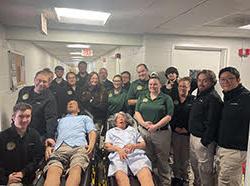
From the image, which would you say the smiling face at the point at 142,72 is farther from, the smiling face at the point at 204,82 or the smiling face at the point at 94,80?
the smiling face at the point at 204,82

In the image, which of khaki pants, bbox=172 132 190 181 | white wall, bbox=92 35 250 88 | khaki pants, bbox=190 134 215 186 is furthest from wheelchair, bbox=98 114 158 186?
white wall, bbox=92 35 250 88

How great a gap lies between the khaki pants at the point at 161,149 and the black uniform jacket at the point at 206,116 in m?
0.39

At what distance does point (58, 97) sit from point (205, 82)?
6.94 feet

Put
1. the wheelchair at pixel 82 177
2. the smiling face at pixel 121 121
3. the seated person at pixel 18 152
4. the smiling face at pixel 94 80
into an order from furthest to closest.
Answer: the smiling face at pixel 94 80 → the smiling face at pixel 121 121 → the wheelchair at pixel 82 177 → the seated person at pixel 18 152

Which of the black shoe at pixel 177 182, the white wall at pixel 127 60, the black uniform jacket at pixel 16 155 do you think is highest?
the white wall at pixel 127 60

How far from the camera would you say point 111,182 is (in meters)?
2.28

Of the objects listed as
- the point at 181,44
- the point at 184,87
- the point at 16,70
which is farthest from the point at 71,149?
the point at 181,44

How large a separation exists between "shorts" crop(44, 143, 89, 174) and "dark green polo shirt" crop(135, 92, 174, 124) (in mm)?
853

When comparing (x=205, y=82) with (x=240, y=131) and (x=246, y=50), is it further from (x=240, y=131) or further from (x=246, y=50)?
(x=246, y=50)

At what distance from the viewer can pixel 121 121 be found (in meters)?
2.84

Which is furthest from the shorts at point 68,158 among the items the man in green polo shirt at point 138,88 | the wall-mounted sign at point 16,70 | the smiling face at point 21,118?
the wall-mounted sign at point 16,70

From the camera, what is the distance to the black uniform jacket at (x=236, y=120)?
6.73 ft

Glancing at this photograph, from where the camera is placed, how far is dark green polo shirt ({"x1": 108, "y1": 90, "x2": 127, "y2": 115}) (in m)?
3.40

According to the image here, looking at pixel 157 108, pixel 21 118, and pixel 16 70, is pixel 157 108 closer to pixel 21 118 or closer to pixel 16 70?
pixel 21 118
